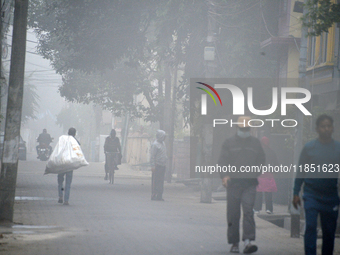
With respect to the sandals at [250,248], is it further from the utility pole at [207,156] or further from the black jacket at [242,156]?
the utility pole at [207,156]

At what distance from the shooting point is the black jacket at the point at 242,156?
25.4 ft

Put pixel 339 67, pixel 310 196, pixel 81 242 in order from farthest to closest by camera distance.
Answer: pixel 339 67
pixel 81 242
pixel 310 196

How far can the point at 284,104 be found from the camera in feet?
48.4

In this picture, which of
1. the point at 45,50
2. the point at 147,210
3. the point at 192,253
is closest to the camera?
the point at 192,253

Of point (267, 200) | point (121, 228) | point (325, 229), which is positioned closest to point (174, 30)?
point (267, 200)

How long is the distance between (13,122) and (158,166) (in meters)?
6.50

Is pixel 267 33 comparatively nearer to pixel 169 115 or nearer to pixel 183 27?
pixel 183 27

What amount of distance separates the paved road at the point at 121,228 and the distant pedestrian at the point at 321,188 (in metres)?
1.62

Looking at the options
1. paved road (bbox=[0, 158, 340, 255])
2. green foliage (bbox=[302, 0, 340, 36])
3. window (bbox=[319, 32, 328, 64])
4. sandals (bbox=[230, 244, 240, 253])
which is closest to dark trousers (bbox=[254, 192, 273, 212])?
paved road (bbox=[0, 158, 340, 255])

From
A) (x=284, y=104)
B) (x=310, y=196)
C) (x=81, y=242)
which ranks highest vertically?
(x=284, y=104)

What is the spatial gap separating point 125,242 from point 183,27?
11.9 metres

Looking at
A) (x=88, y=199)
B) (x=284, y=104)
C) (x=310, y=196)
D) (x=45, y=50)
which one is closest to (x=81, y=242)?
(x=310, y=196)

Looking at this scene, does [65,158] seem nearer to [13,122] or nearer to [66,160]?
[66,160]

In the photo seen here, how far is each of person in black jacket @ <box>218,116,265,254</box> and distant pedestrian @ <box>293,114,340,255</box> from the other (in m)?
1.29
